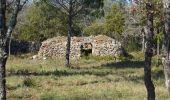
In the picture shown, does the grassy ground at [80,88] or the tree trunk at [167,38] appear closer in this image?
the tree trunk at [167,38]

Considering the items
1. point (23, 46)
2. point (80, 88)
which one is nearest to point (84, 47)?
point (23, 46)

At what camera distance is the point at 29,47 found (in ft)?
226

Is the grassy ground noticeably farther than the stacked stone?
No

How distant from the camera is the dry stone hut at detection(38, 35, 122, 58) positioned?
49.4 metres

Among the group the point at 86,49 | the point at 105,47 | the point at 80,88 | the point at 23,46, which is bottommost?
the point at 80,88

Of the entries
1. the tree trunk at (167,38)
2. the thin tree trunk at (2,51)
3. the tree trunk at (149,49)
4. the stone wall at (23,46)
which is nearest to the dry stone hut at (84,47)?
the stone wall at (23,46)

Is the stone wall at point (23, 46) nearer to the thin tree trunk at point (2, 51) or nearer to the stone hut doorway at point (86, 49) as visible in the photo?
the stone hut doorway at point (86, 49)

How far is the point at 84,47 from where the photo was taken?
5091 centimetres

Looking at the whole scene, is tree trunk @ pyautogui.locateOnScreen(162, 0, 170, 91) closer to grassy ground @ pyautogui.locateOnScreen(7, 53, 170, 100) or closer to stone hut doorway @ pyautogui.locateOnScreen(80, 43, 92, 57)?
grassy ground @ pyautogui.locateOnScreen(7, 53, 170, 100)

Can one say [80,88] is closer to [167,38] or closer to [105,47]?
[167,38]

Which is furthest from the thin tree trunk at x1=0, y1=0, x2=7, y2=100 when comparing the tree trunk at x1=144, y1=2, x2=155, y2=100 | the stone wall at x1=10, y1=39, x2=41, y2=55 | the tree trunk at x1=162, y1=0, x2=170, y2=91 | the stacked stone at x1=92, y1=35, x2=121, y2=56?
the stone wall at x1=10, y1=39, x2=41, y2=55

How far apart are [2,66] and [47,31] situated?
5665 centimetres

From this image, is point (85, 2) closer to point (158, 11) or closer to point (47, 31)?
point (158, 11)

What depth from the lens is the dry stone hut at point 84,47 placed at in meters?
49.4
